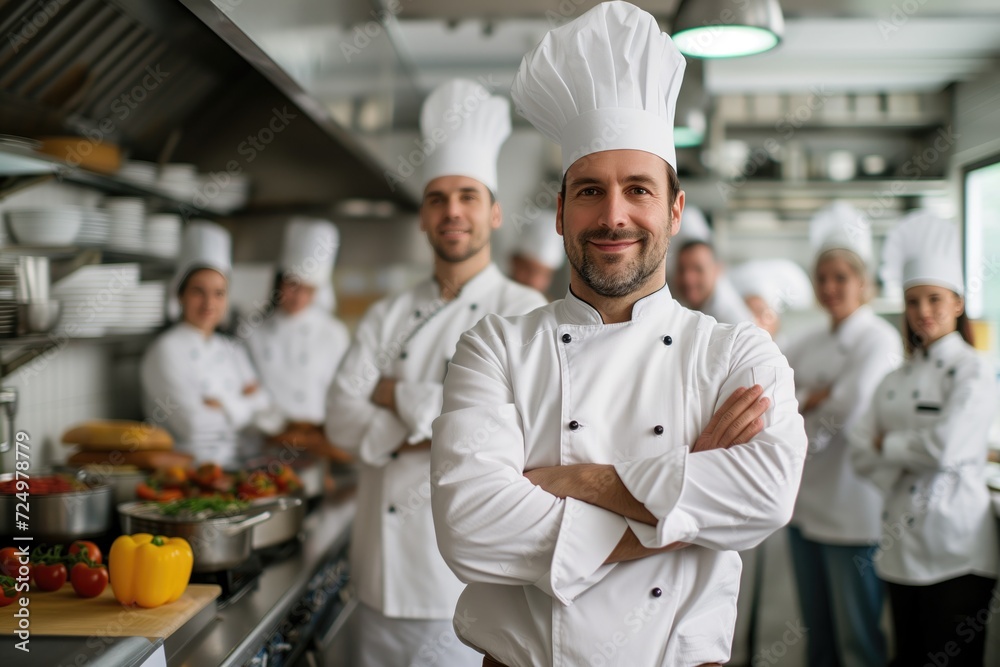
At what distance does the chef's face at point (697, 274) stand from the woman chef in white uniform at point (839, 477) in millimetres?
478

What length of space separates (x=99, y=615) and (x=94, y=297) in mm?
1517

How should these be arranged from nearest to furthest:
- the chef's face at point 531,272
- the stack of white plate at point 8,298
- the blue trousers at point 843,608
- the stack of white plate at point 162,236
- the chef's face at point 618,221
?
the chef's face at point 618,221 → the stack of white plate at point 8,298 → the stack of white plate at point 162,236 → the blue trousers at point 843,608 → the chef's face at point 531,272

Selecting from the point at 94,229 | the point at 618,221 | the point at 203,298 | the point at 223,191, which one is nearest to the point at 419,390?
the point at 618,221

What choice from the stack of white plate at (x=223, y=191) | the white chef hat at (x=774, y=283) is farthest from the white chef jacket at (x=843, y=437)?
the stack of white plate at (x=223, y=191)

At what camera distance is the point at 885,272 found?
3525 millimetres

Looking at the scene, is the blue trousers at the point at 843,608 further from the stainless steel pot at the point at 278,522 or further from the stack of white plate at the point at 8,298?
the stack of white plate at the point at 8,298

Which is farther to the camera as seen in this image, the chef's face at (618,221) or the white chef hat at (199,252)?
the white chef hat at (199,252)

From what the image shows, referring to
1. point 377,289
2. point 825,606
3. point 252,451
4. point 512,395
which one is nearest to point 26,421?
point 252,451

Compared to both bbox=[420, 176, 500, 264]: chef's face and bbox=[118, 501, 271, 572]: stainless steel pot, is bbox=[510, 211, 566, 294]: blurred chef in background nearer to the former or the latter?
bbox=[420, 176, 500, 264]: chef's face

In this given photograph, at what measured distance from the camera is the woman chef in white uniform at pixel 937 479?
9.81ft

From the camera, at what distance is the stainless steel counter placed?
5.71ft

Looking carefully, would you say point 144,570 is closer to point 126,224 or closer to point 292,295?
point 126,224

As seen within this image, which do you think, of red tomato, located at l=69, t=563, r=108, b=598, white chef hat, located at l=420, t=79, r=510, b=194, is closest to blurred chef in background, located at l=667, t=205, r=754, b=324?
white chef hat, located at l=420, t=79, r=510, b=194

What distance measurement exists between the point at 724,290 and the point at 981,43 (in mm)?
2173
